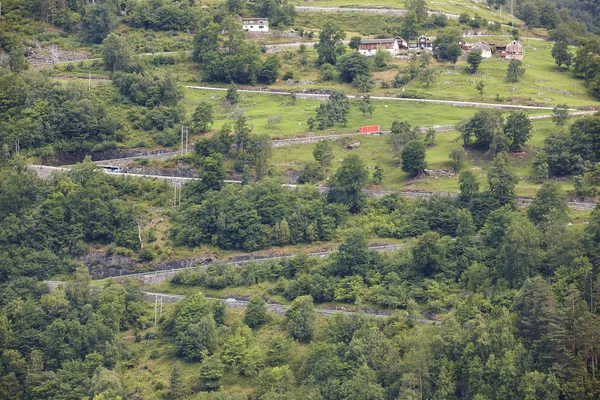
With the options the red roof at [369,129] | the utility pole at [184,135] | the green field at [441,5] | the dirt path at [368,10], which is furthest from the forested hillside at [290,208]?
the green field at [441,5]

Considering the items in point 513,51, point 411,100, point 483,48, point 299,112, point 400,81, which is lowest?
point 299,112

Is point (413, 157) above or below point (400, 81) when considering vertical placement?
below

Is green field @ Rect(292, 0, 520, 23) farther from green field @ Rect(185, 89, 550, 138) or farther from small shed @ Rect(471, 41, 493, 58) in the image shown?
green field @ Rect(185, 89, 550, 138)

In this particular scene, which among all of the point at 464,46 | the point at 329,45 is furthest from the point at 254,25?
the point at 464,46

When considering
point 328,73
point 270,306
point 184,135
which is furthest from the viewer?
point 328,73

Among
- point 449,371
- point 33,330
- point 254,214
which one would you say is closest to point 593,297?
point 449,371

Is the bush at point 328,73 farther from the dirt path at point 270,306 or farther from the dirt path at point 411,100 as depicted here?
the dirt path at point 270,306

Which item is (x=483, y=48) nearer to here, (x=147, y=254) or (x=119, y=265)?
(x=147, y=254)

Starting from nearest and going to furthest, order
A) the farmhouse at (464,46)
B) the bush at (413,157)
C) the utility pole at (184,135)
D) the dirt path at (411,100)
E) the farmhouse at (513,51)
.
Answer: the bush at (413,157) < the utility pole at (184,135) < the dirt path at (411,100) < the farmhouse at (464,46) < the farmhouse at (513,51)
